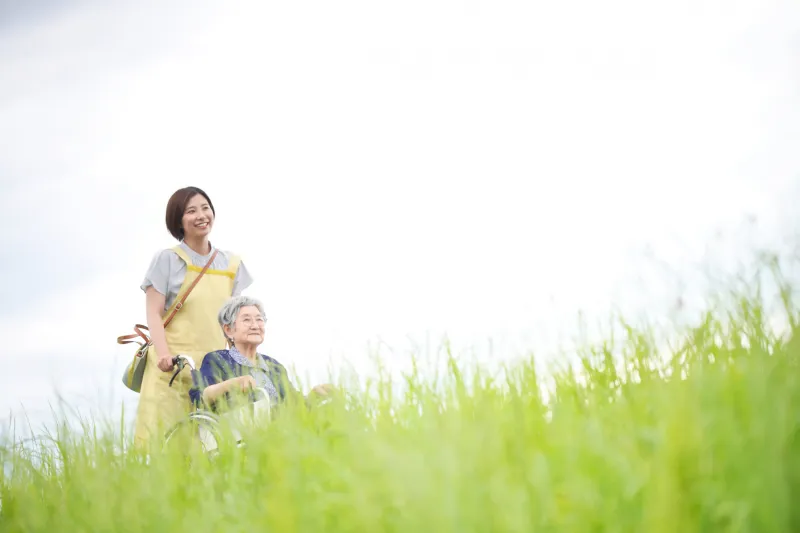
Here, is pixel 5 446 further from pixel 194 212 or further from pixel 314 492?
pixel 314 492

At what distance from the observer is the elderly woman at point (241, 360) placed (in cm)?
478

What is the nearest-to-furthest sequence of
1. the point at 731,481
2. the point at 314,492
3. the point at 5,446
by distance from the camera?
the point at 731,481
the point at 314,492
the point at 5,446

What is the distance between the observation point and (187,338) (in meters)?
5.45

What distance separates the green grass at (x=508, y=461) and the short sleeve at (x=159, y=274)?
1.32 m

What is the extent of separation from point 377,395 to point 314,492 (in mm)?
972

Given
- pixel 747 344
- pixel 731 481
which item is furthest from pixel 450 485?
pixel 747 344

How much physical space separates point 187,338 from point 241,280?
1.94 feet

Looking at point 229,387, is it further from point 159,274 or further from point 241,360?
point 159,274

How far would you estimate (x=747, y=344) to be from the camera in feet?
11.8

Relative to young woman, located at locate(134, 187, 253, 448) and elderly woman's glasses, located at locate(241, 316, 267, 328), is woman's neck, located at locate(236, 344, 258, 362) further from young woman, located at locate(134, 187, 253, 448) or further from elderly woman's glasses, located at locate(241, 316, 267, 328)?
young woman, located at locate(134, 187, 253, 448)

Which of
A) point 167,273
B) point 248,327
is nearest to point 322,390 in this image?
point 248,327

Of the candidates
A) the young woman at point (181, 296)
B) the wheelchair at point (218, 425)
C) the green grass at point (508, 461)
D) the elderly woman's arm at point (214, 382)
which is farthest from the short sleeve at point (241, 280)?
the green grass at point (508, 461)

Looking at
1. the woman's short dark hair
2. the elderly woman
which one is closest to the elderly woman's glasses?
the elderly woman

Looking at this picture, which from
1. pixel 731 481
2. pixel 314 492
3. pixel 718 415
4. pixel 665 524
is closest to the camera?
pixel 665 524
